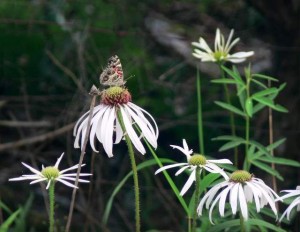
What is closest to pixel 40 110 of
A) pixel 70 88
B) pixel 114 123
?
pixel 70 88

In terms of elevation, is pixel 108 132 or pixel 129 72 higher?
pixel 129 72

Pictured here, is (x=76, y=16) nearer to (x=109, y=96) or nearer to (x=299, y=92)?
(x=299, y=92)

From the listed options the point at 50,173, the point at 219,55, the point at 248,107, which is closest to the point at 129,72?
the point at 219,55

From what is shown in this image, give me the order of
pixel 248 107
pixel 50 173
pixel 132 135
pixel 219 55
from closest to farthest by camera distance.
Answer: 1. pixel 132 135
2. pixel 50 173
3. pixel 248 107
4. pixel 219 55

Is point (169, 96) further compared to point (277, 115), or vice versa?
point (169, 96)

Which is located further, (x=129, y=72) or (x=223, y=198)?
(x=129, y=72)

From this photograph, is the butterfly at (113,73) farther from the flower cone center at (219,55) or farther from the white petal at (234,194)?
the flower cone center at (219,55)

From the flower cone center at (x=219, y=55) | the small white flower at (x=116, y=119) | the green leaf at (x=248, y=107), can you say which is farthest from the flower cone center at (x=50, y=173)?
the flower cone center at (x=219, y=55)

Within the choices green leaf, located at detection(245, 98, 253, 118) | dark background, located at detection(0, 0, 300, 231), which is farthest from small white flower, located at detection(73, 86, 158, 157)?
dark background, located at detection(0, 0, 300, 231)

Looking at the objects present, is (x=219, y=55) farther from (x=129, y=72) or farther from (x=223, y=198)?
(x=129, y=72)
